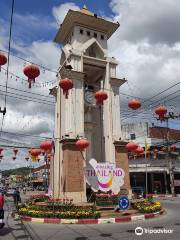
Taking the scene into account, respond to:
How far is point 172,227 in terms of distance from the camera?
38.4 feet

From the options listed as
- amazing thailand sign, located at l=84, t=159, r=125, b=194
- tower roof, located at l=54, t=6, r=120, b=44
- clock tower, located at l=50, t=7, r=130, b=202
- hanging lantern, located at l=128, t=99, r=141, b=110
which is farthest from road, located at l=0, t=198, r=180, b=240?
tower roof, located at l=54, t=6, r=120, b=44

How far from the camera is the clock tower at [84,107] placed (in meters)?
20.5

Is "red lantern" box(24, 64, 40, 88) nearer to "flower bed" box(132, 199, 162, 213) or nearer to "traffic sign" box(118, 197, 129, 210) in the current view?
"traffic sign" box(118, 197, 129, 210)

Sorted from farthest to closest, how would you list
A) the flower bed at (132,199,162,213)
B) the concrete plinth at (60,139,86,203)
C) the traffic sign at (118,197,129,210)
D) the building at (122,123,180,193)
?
1. the building at (122,123,180,193)
2. the concrete plinth at (60,139,86,203)
3. the flower bed at (132,199,162,213)
4. the traffic sign at (118,197,129,210)

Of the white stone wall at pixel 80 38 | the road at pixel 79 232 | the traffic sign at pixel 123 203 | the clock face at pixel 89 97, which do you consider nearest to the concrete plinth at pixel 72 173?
the clock face at pixel 89 97

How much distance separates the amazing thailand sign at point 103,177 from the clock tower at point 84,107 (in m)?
2.27

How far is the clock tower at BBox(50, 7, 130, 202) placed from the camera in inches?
805

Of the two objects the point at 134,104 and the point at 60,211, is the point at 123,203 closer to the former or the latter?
the point at 60,211

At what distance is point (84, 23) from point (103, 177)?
14.3m

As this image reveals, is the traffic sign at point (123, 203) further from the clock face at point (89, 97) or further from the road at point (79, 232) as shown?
the clock face at point (89, 97)

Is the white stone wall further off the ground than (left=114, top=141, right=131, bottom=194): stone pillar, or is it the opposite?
the white stone wall

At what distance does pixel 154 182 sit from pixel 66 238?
110 ft

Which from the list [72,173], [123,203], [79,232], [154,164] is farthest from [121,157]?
[154,164]

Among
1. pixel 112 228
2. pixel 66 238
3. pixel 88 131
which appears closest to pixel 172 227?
pixel 112 228
